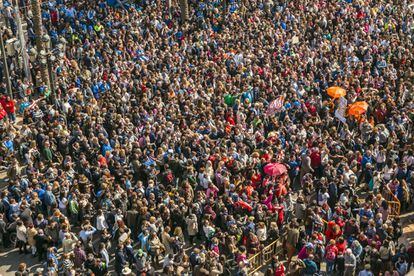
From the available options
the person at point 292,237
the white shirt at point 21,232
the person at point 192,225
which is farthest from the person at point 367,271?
the white shirt at point 21,232

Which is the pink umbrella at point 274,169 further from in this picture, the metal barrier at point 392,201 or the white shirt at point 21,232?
the white shirt at point 21,232

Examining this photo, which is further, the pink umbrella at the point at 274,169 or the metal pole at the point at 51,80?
the metal pole at the point at 51,80

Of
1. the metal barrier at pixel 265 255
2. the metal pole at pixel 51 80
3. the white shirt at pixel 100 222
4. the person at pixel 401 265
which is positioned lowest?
the metal barrier at pixel 265 255

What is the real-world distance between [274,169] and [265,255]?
3.14 meters

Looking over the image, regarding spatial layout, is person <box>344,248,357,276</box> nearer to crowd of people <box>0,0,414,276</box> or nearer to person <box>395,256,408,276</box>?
crowd of people <box>0,0,414,276</box>

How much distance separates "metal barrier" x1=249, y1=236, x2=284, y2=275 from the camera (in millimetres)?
22922

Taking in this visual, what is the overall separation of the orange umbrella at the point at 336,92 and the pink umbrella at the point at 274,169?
6355mm

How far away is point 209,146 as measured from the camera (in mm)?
27203

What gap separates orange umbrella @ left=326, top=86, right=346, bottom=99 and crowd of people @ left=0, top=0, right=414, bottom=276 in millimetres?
401

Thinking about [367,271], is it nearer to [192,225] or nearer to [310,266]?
[310,266]

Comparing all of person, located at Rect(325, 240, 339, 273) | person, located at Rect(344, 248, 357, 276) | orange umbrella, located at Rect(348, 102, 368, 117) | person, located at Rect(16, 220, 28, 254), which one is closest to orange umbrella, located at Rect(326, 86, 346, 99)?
orange umbrella, located at Rect(348, 102, 368, 117)

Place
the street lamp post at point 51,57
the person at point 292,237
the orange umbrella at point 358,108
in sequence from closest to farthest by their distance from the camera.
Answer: the person at point 292,237
the orange umbrella at point 358,108
the street lamp post at point 51,57

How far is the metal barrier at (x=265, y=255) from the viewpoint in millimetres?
22922

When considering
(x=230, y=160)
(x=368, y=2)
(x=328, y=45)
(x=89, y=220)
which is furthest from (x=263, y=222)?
(x=368, y=2)
